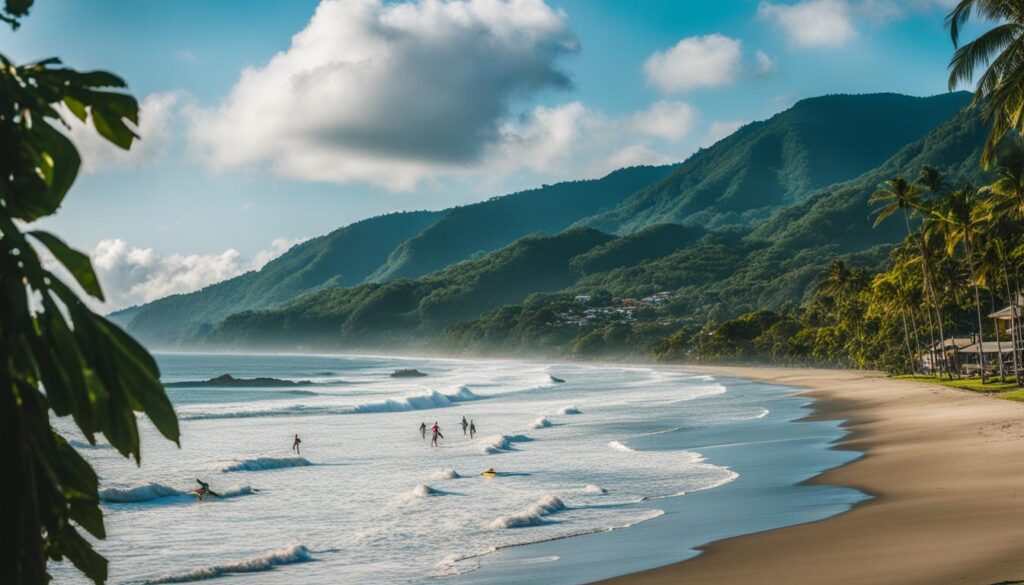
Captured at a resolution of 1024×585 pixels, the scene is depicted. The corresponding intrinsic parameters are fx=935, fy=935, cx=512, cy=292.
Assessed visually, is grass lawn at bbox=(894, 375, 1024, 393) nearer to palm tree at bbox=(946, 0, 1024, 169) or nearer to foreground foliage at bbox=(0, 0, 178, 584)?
palm tree at bbox=(946, 0, 1024, 169)

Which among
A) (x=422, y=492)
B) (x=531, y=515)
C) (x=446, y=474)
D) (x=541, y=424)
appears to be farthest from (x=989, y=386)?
(x=531, y=515)

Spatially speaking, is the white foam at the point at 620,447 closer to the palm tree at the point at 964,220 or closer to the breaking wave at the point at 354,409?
the palm tree at the point at 964,220

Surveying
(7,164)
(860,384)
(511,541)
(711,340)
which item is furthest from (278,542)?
(711,340)

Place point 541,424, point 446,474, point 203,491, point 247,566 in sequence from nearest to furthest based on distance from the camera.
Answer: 1. point 247,566
2. point 203,491
3. point 446,474
4. point 541,424

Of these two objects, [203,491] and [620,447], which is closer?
[203,491]

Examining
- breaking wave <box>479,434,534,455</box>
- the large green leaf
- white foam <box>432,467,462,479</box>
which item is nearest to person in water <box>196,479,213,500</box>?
white foam <box>432,467,462,479</box>

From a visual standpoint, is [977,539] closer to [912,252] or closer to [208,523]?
[208,523]

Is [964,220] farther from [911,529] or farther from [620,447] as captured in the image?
[911,529]

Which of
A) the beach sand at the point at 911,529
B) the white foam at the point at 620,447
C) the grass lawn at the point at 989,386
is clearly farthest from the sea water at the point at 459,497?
the grass lawn at the point at 989,386
